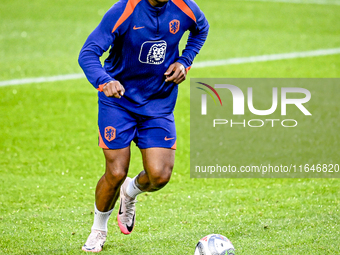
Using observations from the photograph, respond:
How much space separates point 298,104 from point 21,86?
225 inches

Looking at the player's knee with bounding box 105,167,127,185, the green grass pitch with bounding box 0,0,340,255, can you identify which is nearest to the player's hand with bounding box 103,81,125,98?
the player's knee with bounding box 105,167,127,185

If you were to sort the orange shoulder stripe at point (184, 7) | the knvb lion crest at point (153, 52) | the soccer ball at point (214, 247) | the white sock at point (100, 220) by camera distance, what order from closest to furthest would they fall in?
the soccer ball at point (214, 247), the knvb lion crest at point (153, 52), the orange shoulder stripe at point (184, 7), the white sock at point (100, 220)

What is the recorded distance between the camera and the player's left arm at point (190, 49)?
5273 mm

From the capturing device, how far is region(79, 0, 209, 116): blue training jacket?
4.91 meters

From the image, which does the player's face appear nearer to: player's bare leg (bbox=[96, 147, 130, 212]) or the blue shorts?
the blue shorts

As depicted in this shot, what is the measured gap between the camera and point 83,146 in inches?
349

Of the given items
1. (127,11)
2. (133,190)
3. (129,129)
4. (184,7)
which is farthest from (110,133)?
(184,7)

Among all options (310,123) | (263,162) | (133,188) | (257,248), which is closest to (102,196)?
(133,188)

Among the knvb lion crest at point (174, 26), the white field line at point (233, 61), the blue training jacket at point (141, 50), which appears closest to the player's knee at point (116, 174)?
the blue training jacket at point (141, 50)

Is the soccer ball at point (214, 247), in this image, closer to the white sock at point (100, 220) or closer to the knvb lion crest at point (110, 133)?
the white sock at point (100, 220)

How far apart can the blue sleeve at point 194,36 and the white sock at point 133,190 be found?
4.28 ft

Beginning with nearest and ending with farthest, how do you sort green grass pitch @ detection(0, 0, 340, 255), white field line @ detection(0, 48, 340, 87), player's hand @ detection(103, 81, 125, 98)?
player's hand @ detection(103, 81, 125, 98)
green grass pitch @ detection(0, 0, 340, 255)
white field line @ detection(0, 48, 340, 87)

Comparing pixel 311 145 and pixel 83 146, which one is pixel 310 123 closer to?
pixel 311 145

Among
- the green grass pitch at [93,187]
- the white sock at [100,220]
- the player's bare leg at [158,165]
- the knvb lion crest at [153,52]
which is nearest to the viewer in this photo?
the knvb lion crest at [153,52]
